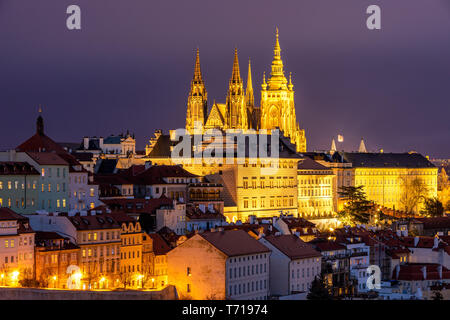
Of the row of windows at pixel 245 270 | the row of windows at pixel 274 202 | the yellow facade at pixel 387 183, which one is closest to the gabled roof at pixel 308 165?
the row of windows at pixel 274 202

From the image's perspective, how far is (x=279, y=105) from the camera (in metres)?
189

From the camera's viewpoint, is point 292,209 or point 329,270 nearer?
point 329,270

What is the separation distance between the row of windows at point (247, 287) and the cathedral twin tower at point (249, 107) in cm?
9608

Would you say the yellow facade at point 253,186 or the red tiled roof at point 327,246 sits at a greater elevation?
the yellow facade at point 253,186

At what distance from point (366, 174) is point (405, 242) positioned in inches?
2979

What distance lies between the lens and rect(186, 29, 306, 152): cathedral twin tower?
179375mm

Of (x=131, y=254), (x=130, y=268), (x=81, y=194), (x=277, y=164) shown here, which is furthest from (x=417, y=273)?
(x=277, y=164)

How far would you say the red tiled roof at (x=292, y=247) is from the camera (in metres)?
84.9

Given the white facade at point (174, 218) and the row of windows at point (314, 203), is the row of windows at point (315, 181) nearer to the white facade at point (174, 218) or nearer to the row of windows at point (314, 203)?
the row of windows at point (314, 203)

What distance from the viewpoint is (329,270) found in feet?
291

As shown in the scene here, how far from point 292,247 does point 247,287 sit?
25.7 feet

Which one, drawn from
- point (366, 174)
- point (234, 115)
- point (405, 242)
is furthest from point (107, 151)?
point (405, 242)

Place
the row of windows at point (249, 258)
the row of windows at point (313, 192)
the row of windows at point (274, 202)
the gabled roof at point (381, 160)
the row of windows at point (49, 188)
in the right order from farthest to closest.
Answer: the gabled roof at point (381, 160) < the row of windows at point (313, 192) < the row of windows at point (274, 202) < the row of windows at point (49, 188) < the row of windows at point (249, 258)
